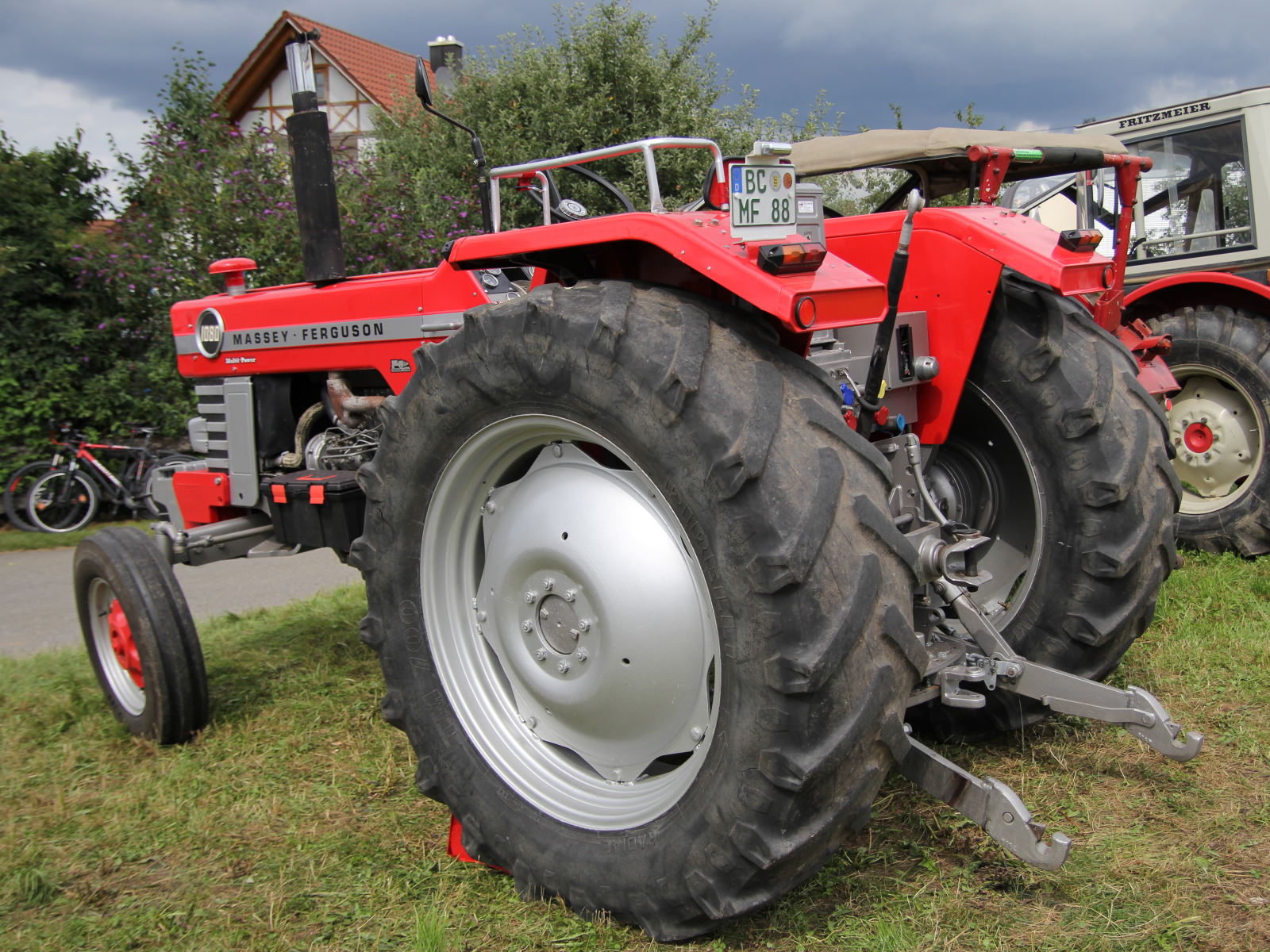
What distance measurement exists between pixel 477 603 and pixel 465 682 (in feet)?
0.65

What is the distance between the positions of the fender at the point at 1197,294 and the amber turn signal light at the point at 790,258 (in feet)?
12.9

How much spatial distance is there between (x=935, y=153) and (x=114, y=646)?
334 cm

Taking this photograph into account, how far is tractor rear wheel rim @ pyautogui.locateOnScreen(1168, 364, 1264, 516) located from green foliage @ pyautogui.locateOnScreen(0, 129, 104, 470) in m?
8.39

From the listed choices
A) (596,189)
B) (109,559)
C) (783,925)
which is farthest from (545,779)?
(596,189)

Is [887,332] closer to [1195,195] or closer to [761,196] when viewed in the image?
[761,196]

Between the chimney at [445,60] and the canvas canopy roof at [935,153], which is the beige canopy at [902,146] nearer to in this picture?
the canvas canopy roof at [935,153]

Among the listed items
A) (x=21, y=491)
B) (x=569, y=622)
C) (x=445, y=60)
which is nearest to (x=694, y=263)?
(x=569, y=622)

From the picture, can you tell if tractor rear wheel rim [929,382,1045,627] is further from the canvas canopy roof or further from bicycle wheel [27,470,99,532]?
bicycle wheel [27,470,99,532]

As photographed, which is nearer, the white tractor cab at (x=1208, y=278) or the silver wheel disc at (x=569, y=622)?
the silver wheel disc at (x=569, y=622)

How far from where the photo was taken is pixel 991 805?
189cm

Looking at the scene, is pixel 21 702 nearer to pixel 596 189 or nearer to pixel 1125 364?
pixel 1125 364

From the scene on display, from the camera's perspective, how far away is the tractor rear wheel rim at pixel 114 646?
3.30 meters

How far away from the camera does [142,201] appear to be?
884 cm

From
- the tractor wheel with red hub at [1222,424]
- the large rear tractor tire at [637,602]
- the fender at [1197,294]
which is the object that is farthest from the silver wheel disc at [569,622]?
the fender at [1197,294]
